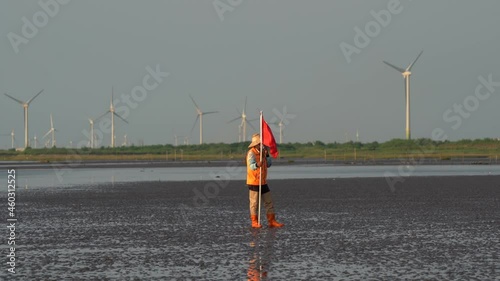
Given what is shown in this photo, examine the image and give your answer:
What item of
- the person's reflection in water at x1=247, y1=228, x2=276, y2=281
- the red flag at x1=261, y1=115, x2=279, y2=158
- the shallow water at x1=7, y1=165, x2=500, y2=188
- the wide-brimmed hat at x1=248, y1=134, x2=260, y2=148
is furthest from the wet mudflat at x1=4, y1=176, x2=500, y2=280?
the shallow water at x1=7, y1=165, x2=500, y2=188

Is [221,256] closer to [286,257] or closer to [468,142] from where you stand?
[286,257]

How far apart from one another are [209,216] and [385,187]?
15623 mm

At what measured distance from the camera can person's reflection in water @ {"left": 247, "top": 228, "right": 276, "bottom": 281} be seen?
1188 centimetres

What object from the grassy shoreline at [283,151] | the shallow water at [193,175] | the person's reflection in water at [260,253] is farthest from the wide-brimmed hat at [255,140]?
the grassy shoreline at [283,151]

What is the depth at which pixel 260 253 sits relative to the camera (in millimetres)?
14203

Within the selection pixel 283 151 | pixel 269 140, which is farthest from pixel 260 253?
pixel 283 151

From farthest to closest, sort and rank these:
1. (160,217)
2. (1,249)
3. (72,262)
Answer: (160,217) → (1,249) → (72,262)

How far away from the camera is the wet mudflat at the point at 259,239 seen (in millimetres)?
12258

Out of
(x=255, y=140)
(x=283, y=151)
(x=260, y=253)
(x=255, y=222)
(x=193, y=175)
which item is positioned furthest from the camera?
(x=283, y=151)

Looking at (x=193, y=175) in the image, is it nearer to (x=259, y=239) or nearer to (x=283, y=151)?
(x=259, y=239)

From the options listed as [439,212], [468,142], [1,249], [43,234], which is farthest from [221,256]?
[468,142]

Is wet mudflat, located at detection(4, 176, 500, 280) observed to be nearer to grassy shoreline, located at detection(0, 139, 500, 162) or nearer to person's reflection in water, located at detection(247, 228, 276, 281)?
person's reflection in water, located at detection(247, 228, 276, 281)

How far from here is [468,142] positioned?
13200 cm

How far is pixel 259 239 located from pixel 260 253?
2.17 m
